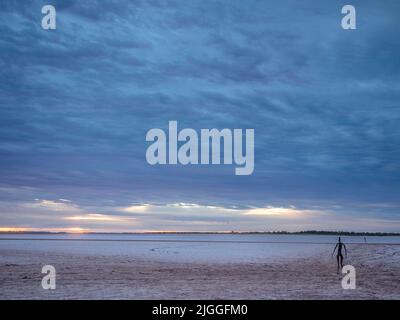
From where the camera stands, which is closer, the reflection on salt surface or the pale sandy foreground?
the pale sandy foreground

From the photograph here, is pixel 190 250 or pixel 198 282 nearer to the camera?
pixel 198 282

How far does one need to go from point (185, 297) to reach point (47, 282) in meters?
7.99

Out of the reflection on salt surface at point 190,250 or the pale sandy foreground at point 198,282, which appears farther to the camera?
the reflection on salt surface at point 190,250

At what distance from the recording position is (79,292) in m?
21.9

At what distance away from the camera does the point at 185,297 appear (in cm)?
2089
